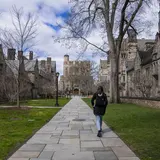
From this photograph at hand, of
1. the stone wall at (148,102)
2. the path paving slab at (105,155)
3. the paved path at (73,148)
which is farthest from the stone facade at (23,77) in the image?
the path paving slab at (105,155)

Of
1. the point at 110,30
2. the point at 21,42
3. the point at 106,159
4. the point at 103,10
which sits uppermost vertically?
the point at 103,10

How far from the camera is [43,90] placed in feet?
248

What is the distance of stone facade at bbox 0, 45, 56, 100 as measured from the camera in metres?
27.3

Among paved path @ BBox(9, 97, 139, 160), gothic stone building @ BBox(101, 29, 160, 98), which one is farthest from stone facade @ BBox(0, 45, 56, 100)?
paved path @ BBox(9, 97, 139, 160)

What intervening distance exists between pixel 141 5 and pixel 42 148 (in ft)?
95.0

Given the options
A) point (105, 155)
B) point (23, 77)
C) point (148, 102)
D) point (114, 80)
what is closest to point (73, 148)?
point (105, 155)

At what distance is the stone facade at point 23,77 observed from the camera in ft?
89.6

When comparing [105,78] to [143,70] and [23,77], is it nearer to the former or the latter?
[143,70]

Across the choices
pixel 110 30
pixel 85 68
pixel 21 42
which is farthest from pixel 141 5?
pixel 85 68

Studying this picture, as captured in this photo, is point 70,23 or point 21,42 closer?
point 21,42

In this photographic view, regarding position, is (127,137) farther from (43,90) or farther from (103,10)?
(43,90)

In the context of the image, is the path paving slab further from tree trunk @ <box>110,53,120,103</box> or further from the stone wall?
tree trunk @ <box>110,53,120,103</box>

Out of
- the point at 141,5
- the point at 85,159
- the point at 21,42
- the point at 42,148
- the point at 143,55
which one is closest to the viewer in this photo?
the point at 85,159

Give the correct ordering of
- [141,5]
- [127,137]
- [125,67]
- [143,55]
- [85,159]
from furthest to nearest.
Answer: [125,67], [143,55], [141,5], [127,137], [85,159]
